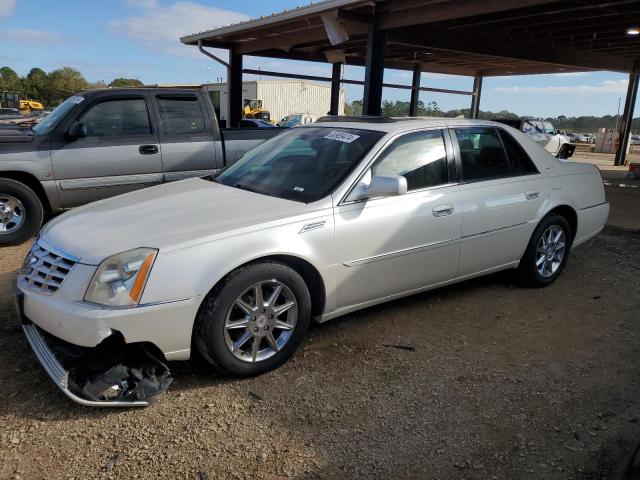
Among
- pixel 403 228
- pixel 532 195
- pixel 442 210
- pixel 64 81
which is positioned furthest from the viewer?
pixel 64 81

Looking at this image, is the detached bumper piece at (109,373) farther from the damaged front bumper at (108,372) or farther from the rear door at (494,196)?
the rear door at (494,196)

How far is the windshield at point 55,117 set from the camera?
237 inches

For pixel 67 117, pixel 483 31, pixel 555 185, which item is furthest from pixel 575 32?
pixel 67 117

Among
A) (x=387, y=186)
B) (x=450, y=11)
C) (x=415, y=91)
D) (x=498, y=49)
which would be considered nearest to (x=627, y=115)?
(x=415, y=91)

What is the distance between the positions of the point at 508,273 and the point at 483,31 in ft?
28.3

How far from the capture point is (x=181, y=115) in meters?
6.65

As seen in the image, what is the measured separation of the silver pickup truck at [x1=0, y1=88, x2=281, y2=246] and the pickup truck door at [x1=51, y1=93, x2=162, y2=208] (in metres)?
0.01

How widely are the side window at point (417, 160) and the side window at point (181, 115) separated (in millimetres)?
3627

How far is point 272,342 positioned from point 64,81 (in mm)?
91391

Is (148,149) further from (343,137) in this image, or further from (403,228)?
(403,228)

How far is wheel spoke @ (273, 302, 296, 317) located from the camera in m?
3.16

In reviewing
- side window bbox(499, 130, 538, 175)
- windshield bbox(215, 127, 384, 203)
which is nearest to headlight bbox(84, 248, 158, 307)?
windshield bbox(215, 127, 384, 203)

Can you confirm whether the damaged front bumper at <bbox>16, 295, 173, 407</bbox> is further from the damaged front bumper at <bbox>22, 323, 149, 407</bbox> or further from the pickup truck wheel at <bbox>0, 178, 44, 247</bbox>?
the pickup truck wheel at <bbox>0, 178, 44, 247</bbox>

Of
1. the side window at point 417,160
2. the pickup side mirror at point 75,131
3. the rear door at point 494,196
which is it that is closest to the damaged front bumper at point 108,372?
the side window at point 417,160
